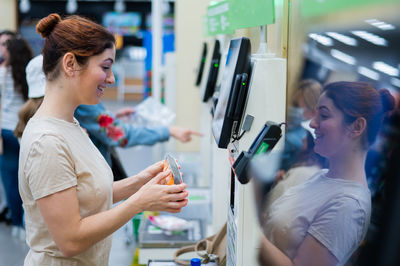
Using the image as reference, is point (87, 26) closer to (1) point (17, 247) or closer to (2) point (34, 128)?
(2) point (34, 128)

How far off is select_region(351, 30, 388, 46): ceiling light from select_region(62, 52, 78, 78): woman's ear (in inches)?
36.0

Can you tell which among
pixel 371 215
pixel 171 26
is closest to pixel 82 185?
pixel 371 215

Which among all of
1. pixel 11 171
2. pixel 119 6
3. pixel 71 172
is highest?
pixel 119 6

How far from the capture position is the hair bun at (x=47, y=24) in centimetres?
164

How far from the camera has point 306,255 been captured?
116 centimetres

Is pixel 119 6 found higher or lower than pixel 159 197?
higher

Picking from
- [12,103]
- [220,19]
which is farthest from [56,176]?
[12,103]

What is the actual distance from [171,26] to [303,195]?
16685 mm

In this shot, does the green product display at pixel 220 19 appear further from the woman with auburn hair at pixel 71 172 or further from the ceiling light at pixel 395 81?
the ceiling light at pixel 395 81

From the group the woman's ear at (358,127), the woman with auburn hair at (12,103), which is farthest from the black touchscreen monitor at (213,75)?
the woman with auburn hair at (12,103)

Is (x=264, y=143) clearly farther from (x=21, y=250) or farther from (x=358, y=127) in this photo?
(x=21, y=250)

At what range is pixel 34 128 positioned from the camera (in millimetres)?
1543

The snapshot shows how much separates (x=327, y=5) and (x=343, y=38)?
0.13m

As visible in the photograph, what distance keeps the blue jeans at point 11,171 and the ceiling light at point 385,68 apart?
4.35 m
